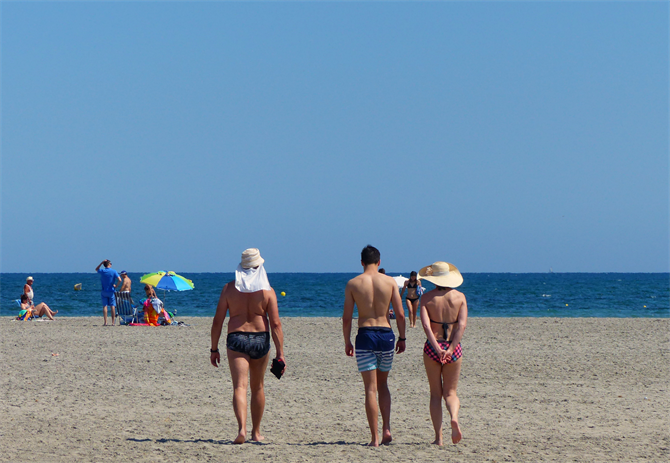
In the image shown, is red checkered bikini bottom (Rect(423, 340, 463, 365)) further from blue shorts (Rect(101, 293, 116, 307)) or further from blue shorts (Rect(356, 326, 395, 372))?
blue shorts (Rect(101, 293, 116, 307))

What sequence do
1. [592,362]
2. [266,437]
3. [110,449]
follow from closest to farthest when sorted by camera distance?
[110,449] < [266,437] < [592,362]

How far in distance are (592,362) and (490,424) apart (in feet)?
17.3

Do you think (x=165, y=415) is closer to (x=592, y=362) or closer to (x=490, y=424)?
(x=490, y=424)

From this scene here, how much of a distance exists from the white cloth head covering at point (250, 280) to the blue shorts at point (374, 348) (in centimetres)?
93

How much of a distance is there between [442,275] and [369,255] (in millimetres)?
660

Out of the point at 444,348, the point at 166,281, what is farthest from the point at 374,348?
the point at 166,281

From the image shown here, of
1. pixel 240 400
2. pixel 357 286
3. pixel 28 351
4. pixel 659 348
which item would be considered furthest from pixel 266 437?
pixel 659 348

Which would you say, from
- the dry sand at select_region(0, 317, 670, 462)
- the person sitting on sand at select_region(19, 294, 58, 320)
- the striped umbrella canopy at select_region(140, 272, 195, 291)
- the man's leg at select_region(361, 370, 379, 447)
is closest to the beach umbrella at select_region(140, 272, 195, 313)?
the striped umbrella canopy at select_region(140, 272, 195, 291)

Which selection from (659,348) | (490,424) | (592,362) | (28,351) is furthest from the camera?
(659,348)

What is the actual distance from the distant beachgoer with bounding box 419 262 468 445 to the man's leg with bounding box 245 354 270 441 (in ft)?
4.64

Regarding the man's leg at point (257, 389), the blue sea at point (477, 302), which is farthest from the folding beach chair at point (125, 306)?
the man's leg at point (257, 389)

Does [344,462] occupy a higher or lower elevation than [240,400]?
lower

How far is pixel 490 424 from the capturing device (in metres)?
7.04

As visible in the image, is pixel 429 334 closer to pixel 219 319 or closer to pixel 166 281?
pixel 219 319
